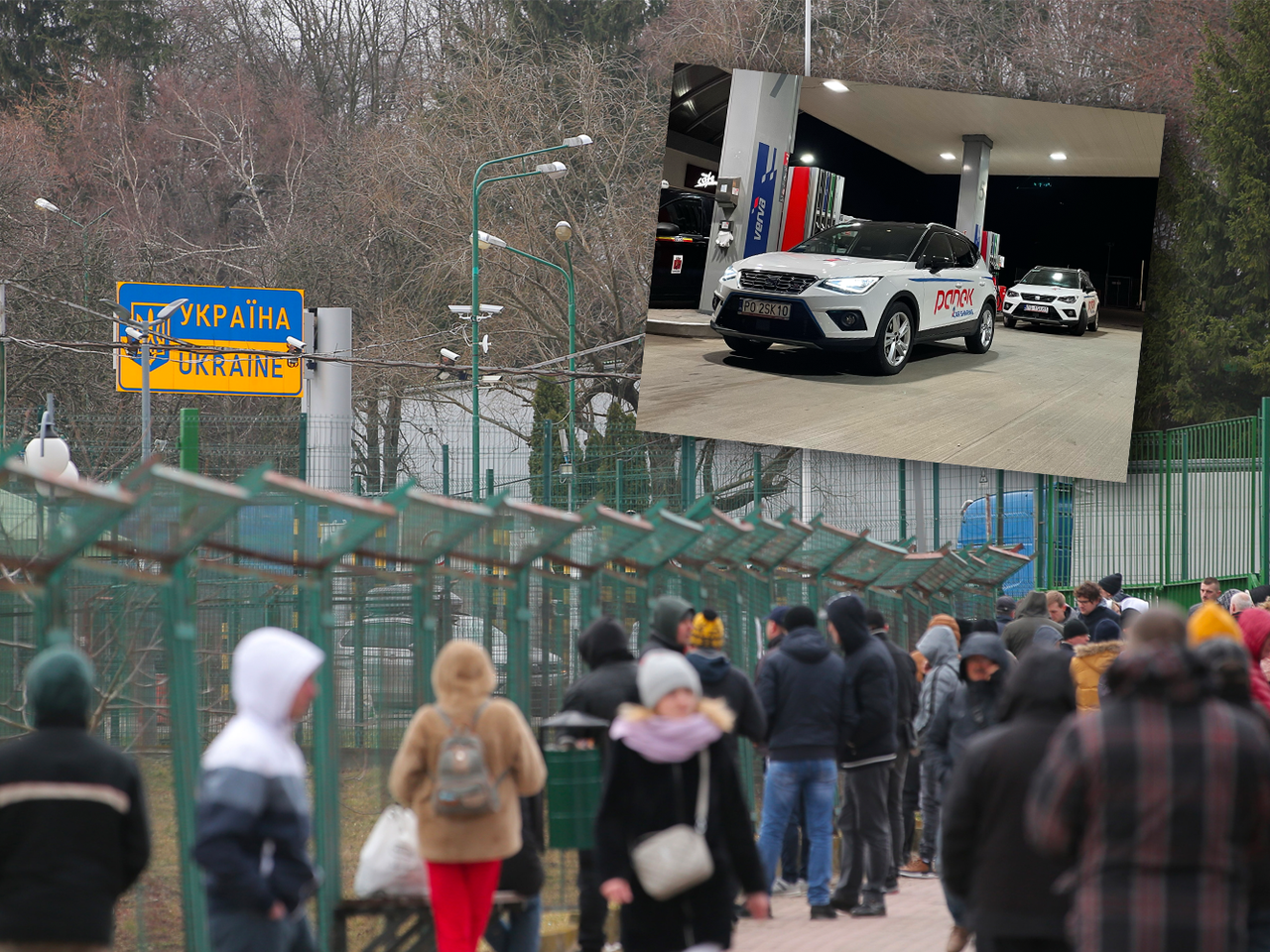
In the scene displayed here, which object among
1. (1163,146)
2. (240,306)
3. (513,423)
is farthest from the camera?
(513,423)

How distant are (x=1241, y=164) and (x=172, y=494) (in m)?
27.6

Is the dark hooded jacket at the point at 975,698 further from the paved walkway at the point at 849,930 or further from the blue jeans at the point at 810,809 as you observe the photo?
the paved walkway at the point at 849,930

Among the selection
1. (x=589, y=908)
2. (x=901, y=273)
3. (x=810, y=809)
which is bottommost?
(x=589, y=908)

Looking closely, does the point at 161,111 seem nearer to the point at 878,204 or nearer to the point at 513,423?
the point at 513,423

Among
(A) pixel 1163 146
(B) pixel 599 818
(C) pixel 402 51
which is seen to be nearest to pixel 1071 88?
(A) pixel 1163 146

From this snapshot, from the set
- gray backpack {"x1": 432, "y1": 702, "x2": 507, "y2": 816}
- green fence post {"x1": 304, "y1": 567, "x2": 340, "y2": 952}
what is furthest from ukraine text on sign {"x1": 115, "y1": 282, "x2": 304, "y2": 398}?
gray backpack {"x1": 432, "y1": 702, "x2": 507, "y2": 816}

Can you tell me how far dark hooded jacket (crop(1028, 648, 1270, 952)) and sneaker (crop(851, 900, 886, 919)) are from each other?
3.99 m

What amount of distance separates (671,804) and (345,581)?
9369mm

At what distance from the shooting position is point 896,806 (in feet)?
27.7

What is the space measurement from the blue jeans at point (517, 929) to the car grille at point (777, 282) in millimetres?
11397

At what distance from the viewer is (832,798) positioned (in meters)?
7.32

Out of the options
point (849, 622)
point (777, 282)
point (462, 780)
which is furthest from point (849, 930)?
point (777, 282)

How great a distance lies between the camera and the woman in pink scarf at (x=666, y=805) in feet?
15.2

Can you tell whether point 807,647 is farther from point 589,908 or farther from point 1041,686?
point 1041,686
